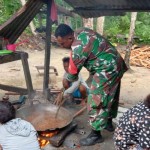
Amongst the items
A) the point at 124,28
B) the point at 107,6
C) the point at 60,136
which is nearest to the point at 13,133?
the point at 60,136

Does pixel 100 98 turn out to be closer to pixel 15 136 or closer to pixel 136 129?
pixel 136 129

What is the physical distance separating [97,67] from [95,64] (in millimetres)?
52

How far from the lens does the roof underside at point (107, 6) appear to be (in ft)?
15.4

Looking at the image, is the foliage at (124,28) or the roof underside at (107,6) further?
the foliage at (124,28)

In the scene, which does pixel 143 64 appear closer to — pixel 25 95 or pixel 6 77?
pixel 6 77

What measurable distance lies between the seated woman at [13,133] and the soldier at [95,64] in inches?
48.1

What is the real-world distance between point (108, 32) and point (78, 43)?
11567 millimetres

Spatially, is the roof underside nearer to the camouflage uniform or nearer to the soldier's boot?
the camouflage uniform

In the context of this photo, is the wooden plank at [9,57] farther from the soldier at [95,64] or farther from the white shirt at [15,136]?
the white shirt at [15,136]

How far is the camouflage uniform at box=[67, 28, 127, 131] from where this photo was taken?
3836mm

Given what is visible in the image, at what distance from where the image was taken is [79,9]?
5.67 m

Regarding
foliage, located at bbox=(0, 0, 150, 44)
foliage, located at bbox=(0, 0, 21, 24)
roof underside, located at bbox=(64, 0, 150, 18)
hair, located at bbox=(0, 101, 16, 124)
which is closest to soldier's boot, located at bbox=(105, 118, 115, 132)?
roof underside, located at bbox=(64, 0, 150, 18)

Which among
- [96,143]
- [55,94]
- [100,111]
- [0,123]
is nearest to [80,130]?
[96,143]

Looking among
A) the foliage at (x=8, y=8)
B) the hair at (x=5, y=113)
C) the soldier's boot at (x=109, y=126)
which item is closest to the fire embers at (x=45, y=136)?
the soldier's boot at (x=109, y=126)
